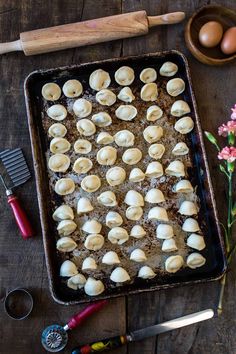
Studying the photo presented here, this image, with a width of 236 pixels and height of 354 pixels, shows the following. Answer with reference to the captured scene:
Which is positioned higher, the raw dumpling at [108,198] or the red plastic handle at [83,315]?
the raw dumpling at [108,198]

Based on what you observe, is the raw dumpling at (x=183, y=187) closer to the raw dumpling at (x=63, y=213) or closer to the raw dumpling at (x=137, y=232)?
the raw dumpling at (x=137, y=232)

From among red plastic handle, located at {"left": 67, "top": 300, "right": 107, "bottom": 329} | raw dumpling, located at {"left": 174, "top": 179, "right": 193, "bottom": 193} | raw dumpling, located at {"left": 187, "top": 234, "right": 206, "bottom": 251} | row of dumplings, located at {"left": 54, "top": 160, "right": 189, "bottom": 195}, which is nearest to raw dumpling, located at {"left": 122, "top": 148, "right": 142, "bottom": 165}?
row of dumplings, located at {"left": 54, "top": 160, "right": 189, "bottom": 195}

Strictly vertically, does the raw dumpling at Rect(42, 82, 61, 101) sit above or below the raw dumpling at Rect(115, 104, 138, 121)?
above

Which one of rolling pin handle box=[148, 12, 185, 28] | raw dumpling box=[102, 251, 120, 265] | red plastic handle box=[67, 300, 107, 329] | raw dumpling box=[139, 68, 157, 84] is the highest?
rolling pin handle box=[148, 12, 185, 28]

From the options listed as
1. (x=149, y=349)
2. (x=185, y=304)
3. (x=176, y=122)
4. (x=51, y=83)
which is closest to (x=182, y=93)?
(x=176, y=122)

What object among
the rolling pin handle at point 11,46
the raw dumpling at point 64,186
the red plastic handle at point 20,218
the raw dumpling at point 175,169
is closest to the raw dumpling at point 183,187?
the raw dumpling at point 175,169

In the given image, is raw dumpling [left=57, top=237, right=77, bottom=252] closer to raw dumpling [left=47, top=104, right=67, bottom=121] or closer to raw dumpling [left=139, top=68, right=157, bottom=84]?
raw dumpling [left=47, top=104, right=67, bottom=121]
